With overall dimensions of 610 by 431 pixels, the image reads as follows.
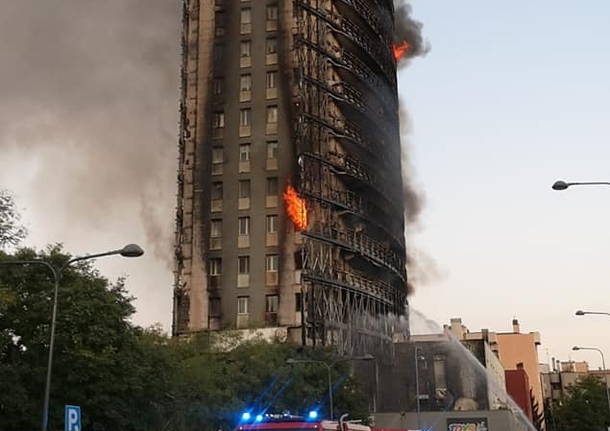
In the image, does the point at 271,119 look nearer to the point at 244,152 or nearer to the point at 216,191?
the point at 244,152

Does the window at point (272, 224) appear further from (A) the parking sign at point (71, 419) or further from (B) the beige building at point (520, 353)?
(B) the beige building at point (520, 353)

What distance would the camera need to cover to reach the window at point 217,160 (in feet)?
268

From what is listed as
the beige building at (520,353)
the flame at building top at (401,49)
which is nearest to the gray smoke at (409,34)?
the flame at building top at (401,49)

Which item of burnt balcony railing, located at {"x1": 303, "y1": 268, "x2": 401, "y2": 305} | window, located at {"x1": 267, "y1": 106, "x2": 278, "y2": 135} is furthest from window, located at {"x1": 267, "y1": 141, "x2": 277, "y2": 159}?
burnt balcony railing, located at {"x1": 303, "y1": 268, "x2": 401, "y2": 305}

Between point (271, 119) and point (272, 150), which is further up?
point (271, 119)

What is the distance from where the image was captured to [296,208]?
78.6 m

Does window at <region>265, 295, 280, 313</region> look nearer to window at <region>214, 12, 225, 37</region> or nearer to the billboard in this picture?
the billboard

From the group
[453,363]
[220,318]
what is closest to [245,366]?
[220,318]

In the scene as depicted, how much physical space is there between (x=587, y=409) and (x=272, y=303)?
53.7 metres

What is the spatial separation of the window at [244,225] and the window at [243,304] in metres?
5.98

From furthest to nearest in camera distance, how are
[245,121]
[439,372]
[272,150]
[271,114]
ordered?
1. [439,372]
2. [245,121]
3. [271,114]
4. [272,150]

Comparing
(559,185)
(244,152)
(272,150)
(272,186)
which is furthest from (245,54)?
(559,185)

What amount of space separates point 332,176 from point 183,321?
2009 centimetres

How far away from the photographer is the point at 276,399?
62156 mm
